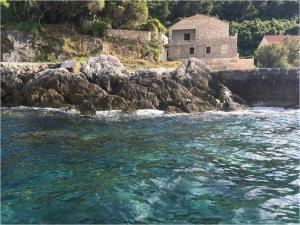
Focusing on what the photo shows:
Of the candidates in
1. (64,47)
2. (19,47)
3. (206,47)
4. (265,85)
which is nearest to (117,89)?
(265,85)

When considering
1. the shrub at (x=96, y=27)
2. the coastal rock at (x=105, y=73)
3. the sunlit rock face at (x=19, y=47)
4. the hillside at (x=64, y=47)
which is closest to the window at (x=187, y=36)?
the hillside at (x=64, y=47)

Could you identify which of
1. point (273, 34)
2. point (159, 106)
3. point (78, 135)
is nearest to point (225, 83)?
point (159, 106)

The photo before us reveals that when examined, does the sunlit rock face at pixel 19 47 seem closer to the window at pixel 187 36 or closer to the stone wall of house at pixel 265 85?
the window at pixel 187 36

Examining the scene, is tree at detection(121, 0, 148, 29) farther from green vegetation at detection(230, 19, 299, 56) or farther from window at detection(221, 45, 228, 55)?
green vegetation at detection(230, 19, 299, 56)

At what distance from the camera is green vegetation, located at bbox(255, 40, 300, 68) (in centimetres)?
4938

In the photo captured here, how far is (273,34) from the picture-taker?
7050cm

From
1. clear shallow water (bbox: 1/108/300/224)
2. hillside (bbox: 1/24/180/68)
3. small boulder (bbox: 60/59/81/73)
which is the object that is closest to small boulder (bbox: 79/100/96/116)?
small boulder (bbox: 60/59/81/73)

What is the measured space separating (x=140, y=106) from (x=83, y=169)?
54.2 feet

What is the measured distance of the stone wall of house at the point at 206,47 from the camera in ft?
156

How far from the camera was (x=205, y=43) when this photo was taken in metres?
48.5

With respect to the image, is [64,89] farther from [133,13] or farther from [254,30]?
[254,30]

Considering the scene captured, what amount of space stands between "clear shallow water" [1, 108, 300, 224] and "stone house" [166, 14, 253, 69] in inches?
996

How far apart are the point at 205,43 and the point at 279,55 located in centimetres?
939

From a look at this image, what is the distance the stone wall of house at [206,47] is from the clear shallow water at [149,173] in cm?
2781
